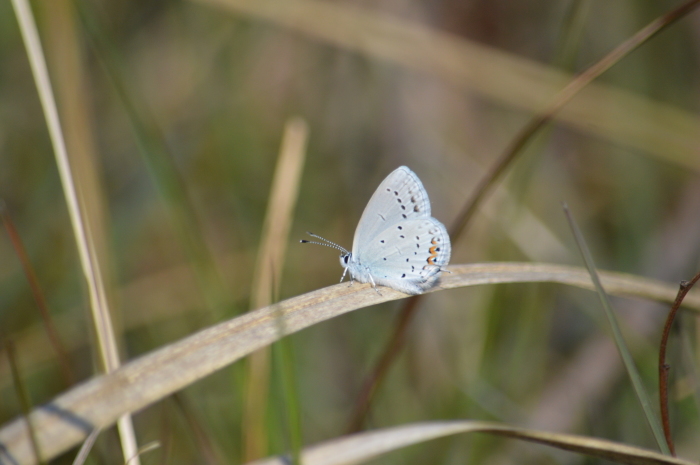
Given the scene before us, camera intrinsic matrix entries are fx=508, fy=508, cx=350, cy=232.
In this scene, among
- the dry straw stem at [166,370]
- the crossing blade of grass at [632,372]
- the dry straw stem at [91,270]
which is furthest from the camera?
the dry straw stem at [91,270]

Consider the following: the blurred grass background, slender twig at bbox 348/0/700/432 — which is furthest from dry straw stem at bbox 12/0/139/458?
slender twig at bbox 348/0/700/432

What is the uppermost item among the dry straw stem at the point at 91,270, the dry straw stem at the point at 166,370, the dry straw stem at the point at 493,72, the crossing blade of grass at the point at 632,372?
the dry straw stem at the point at 493,72

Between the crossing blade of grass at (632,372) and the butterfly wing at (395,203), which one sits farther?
the butterfly wing at (395,203)

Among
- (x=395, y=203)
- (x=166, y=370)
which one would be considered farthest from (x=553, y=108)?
(x=166, y=370)

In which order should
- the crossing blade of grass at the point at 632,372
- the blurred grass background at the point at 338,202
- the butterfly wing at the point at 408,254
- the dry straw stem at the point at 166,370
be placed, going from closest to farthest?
1. the dry straw stem at the point at 166,370
2. the crossing blade of grass at the point at 632,372
3. the butterfly wing at the point at 408,254
4. the blurred grass background at the point at 338,202

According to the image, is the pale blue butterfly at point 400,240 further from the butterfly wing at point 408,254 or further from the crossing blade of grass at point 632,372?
the crossing blade of grass at point 632,372

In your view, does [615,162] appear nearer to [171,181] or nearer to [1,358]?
[171,181]

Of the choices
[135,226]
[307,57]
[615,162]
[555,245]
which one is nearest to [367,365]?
[555,245]

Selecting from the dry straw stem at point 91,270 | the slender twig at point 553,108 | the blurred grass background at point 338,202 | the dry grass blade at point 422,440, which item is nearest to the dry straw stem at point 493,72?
the blurred grass background at point 338,202
